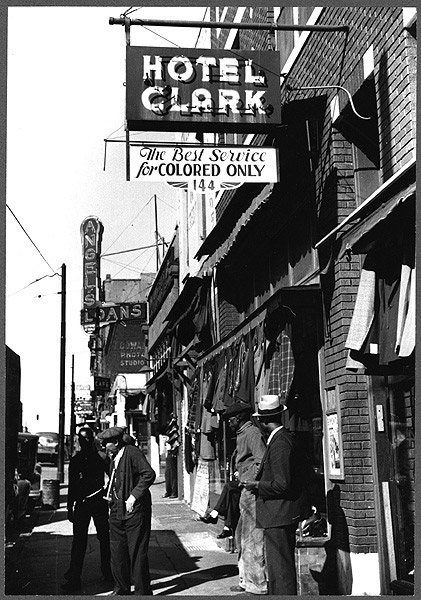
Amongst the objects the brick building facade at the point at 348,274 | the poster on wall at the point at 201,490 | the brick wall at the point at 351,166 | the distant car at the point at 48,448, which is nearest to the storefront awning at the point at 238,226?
the brick building facade at the point at 348,274

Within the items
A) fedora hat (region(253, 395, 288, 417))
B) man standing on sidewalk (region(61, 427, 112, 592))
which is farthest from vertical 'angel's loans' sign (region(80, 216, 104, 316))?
fedora hat (region(253, 395, 288, 417))

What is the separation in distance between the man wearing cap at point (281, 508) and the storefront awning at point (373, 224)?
199cm

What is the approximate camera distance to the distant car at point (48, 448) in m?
38.5

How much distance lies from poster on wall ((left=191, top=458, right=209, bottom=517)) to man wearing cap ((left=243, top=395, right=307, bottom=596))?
860 centimetres

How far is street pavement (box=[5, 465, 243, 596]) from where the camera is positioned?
353 inches

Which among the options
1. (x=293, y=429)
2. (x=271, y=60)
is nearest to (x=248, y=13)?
(x=271, y=60)

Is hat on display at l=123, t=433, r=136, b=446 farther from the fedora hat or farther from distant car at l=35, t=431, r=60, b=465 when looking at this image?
distant car at l=35, t=431, r=60, b=465

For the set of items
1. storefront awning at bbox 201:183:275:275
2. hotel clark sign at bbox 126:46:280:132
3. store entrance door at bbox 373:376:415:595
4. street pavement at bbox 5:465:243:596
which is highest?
hotel clark sign at bbox 126:46:280:132

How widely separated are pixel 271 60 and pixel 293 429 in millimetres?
4197

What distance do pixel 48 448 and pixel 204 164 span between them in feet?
111

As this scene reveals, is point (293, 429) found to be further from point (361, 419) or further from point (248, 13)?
point (248, 13)

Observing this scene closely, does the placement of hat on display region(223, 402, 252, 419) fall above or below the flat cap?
above

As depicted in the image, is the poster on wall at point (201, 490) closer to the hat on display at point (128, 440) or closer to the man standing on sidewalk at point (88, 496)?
the man standing on sidewalk at point (88, 496)

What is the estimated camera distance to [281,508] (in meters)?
6.92
